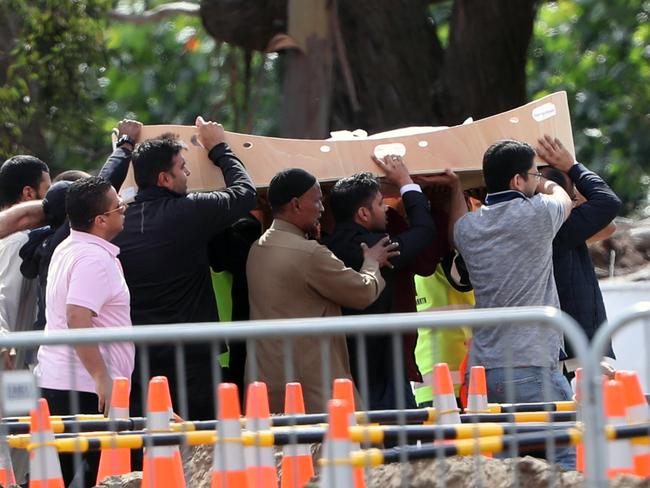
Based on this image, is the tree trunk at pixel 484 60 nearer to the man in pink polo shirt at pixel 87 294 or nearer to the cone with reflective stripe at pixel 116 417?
the man in pink polo shirt at pixel 87 294

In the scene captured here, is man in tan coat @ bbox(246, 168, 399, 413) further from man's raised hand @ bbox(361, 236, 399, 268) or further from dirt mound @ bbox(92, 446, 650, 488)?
dirt mound @ bbox(92, 446, 650, 488)

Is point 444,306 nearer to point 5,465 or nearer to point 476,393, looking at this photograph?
point 476,393

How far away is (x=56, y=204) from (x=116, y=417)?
1654mm

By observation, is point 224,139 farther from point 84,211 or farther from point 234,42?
point 234,42

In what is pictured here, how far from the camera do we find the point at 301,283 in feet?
22.0

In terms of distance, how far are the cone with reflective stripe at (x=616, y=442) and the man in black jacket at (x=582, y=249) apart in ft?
6.11

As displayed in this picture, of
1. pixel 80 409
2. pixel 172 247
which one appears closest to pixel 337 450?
pixel 80 409

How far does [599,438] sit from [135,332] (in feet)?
4.67

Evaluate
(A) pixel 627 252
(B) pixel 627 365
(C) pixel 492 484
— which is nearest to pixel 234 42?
(A) pixel 627 252

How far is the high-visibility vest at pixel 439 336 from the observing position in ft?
24.9

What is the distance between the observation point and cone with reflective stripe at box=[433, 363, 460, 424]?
5.76 m

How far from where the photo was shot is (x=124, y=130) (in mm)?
7031

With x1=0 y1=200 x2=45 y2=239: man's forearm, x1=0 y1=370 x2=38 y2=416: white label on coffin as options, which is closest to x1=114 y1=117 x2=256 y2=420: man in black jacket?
x1=0 y1=200 x2=45 y2=239: man's forearm

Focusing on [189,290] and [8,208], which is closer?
[189,290]
